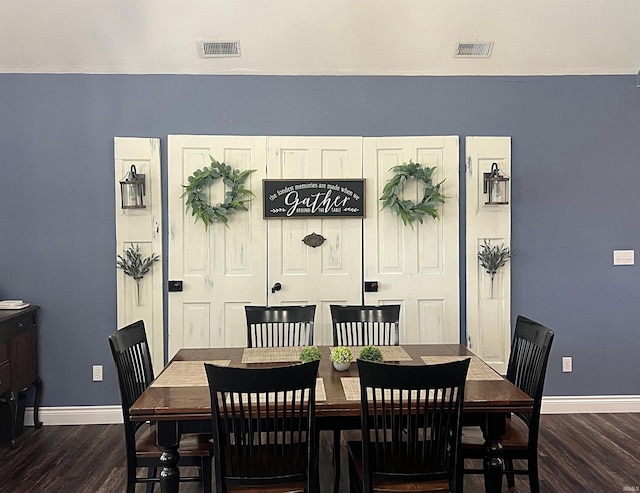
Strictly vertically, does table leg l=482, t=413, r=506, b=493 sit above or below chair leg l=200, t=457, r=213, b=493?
above

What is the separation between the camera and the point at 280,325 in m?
3.58

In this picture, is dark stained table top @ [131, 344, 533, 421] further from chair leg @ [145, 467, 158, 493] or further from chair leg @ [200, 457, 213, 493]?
chair leg @ [145, 467, 158, 493]

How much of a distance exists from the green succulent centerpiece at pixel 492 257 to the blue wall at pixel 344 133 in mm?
110

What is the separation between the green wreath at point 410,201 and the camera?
13.8 ft

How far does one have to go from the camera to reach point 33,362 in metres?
4.12

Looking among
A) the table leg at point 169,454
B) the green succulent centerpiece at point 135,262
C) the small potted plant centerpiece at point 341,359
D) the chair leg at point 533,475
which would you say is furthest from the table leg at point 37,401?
the chair leg at point 533,475

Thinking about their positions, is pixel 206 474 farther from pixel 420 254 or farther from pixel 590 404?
pixel 590 404

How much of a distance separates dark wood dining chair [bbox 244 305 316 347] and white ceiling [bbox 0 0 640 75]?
6.26 ft

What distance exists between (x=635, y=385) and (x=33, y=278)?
4.84 metres

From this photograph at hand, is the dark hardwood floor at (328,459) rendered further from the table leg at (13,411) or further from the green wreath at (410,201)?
the green wreath at (410,201)

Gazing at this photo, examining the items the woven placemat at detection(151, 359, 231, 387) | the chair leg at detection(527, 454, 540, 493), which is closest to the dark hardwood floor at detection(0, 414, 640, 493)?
the chair leg at detection(527, 454, 540, 493)

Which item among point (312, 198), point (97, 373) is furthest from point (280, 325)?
point (97, 373)

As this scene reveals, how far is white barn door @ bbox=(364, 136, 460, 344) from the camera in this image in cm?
431

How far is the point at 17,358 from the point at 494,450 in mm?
3253
